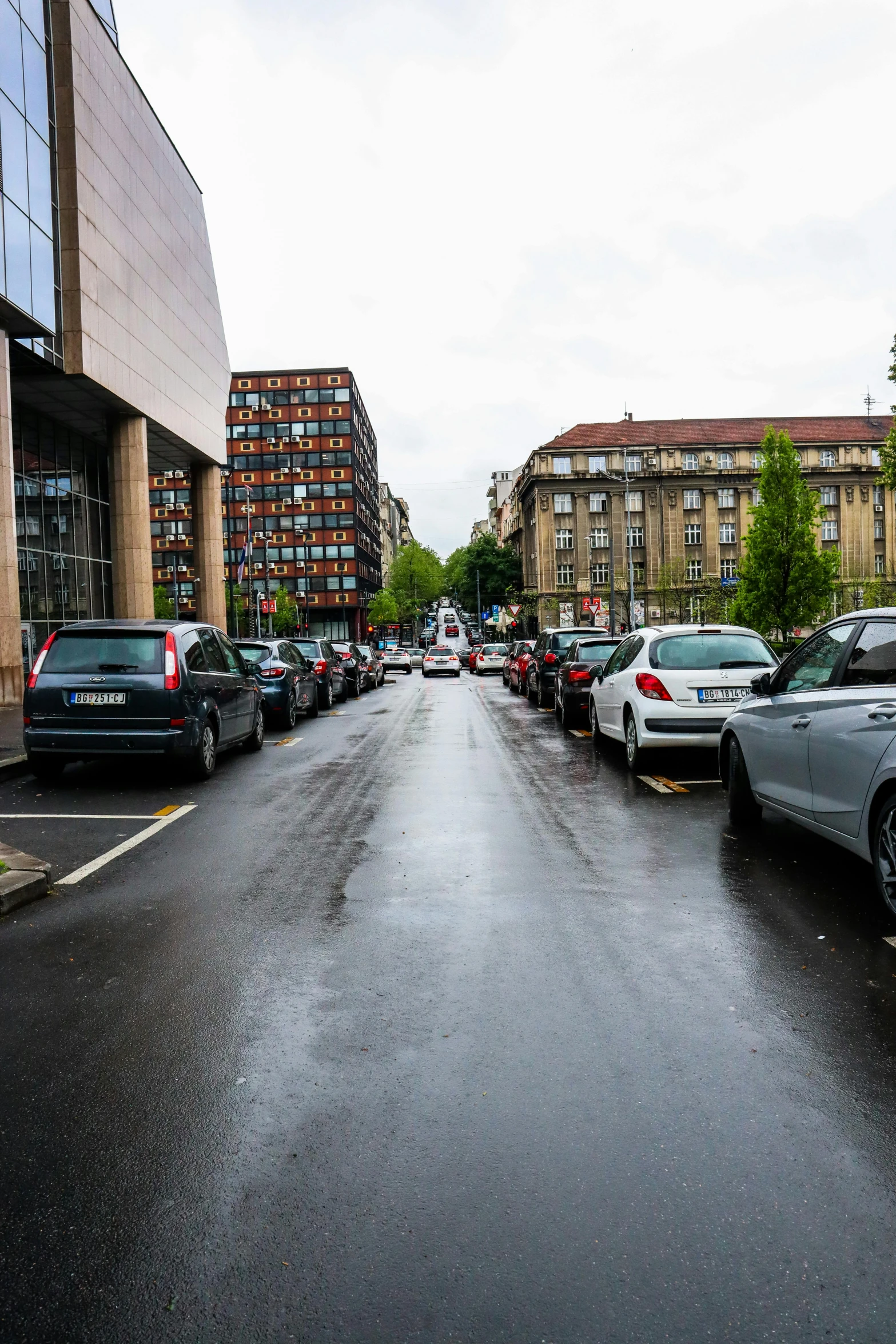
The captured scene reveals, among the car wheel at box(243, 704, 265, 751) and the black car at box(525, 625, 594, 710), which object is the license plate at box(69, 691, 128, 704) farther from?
the black car at box(525, 625, 594, 710)

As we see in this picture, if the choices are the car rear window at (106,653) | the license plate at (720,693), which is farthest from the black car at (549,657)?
the car rear window at (106,653)

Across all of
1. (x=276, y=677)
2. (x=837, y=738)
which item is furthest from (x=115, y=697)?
(x=837, y=738)

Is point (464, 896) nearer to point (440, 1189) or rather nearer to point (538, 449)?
point (440, 1189)

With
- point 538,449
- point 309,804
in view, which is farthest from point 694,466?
→ point 309,804

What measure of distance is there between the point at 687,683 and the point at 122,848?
5906 mm

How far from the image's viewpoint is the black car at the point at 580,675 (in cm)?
1695

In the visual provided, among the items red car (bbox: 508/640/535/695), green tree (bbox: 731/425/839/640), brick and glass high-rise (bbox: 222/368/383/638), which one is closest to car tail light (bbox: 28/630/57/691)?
red car (bbox: 508/640/535/695)

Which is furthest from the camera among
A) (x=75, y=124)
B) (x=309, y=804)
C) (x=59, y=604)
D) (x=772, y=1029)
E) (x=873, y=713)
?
(x=59, y=604)

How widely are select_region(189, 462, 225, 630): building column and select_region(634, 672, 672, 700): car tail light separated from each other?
33426mm

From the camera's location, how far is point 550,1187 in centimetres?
271

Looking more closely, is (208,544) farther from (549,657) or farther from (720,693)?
(720,693)

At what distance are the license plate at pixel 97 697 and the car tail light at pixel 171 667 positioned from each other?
1.38 feet

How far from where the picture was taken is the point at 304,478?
357ft

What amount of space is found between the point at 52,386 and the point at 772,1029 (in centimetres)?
2890
